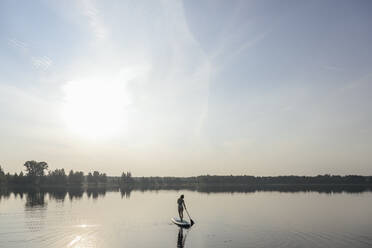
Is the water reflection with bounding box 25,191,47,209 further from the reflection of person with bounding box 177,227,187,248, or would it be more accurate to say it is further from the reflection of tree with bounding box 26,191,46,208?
the reflection of person with bounding box 177,227,187,248

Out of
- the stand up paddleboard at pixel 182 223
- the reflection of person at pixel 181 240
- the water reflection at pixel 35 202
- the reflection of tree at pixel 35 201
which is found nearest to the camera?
the reflection of person at pixel 181 240

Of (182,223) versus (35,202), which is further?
(35,202)

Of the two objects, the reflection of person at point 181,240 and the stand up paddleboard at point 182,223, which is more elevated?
the stand up paddleboard at point 182,223

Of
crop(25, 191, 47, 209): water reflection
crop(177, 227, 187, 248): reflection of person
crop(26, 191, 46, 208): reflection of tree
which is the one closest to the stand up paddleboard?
crop(177, 227, 187, 248): reflection of person

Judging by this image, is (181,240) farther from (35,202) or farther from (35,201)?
(35,201)

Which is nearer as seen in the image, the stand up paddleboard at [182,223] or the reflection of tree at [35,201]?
the stand up paddleboard at [182,223]

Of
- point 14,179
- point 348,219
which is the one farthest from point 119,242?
point 14,179

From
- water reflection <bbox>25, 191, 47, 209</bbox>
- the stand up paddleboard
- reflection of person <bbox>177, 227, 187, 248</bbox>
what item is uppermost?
water reflection <bbox>25, 191, 47, 209</bbox>

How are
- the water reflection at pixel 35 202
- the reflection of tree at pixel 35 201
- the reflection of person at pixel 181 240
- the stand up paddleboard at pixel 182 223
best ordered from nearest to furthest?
the reflection of person at pixel 181 240, the stand up paddleboard at pixel 182 223, the water reflection at pixel 35 202, the reflection of tree at pixel 35 201

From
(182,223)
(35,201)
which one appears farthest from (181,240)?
(35,201)

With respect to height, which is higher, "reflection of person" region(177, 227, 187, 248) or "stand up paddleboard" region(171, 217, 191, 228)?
"stand up paddleboard" region(171, 217, 191, 228)

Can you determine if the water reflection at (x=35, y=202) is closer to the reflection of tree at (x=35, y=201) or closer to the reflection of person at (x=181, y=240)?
the reflection of tree at (x=35, y=201)

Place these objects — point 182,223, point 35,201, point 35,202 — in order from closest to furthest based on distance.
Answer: point 182,223 → point 35,202 → point 35,201

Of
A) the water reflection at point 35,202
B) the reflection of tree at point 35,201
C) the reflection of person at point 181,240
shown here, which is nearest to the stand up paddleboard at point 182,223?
the reflection of person at point 181,240
